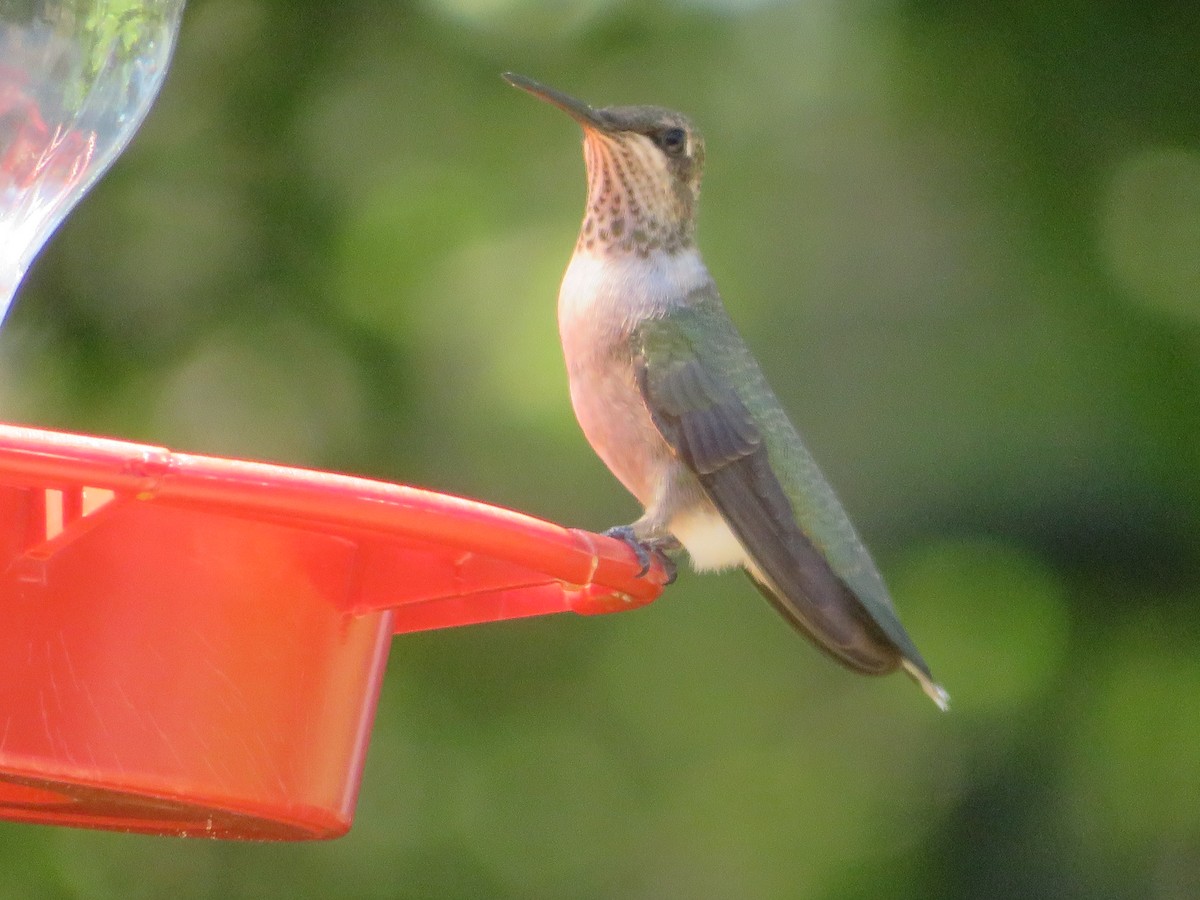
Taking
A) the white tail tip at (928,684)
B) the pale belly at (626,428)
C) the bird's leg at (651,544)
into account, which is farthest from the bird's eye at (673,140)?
the white tail tip at (928,684)

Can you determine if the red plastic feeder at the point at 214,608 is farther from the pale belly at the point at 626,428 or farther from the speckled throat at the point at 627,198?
the speckled throat at the point at 627,198

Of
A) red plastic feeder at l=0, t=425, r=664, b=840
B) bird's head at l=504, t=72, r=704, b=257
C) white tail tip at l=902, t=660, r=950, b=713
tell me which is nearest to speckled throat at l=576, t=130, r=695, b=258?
bird's head at l=504, t=72, r=704, b=257

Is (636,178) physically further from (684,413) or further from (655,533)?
(655,533)

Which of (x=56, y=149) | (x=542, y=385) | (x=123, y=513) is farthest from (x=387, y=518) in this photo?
(x=542, y=385)

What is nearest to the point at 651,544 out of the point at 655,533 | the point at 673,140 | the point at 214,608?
the point at 655,533

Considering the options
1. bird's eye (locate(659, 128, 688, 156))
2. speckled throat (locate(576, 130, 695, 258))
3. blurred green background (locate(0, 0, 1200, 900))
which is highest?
bird's eye (locate(659, 128, 688, 156))

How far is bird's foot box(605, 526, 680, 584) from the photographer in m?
2.53

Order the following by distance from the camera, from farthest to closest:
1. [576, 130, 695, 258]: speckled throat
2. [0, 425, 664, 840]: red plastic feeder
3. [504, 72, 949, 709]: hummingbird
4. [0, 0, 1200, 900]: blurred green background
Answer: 1. [0, 0, 1200, 900]: blurred green background
2. [576, 130, 695, 258]: speckled throat
3. [504, 72, 949, 709]: hummingbird
4. [0, 425, 664, 840]: red plastic feeder

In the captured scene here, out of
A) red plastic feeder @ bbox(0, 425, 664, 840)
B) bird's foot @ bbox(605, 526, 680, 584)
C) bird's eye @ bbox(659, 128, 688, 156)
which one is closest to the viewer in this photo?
red plastic feeder @ bbox(0, 425, 664, 840)

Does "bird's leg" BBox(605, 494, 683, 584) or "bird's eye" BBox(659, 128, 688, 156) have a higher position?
"bird's eye" BBox(659, 128, 688, 156)

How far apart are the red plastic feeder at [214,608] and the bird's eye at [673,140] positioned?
2.22 metres

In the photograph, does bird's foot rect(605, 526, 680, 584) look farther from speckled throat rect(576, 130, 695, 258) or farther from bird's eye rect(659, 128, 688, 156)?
bird's eye rect(659, 128, 688, 156)

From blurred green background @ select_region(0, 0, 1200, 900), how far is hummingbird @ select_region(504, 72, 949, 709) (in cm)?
67

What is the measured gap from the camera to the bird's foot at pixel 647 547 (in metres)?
2.53
